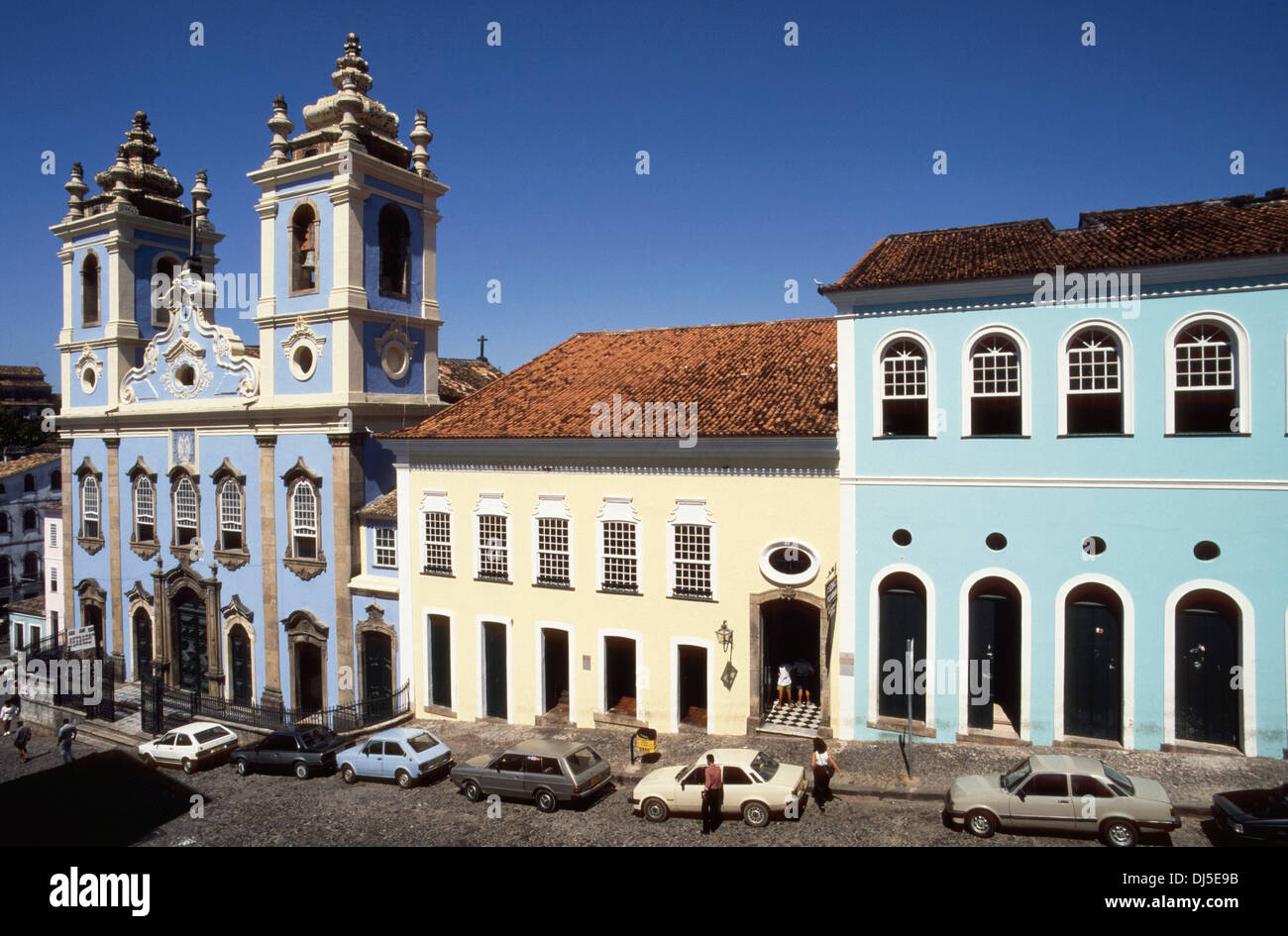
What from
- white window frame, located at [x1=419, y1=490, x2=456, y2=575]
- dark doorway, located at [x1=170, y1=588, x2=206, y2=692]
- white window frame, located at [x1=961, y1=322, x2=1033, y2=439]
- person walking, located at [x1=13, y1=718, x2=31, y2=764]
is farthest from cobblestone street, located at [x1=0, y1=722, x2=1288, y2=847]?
dark doorway, located at [x1=170, y1=588, x2=206, y2=692]

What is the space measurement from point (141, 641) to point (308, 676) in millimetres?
10738

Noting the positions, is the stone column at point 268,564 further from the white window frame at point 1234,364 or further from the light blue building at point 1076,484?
the white window frame at point 1234,364

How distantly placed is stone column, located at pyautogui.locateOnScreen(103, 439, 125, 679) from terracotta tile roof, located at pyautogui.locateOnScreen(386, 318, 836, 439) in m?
17.8

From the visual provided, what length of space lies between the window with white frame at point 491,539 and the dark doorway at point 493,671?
1497 millimetres

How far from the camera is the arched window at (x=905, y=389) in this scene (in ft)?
61.5

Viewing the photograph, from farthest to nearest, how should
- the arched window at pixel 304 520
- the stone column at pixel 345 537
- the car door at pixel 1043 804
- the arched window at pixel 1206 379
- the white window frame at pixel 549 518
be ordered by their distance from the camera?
the arched window at pixel 304 520 < the stone column at pixel 345 537 < the white window frame at pixel 549 518 < the arched window at pixel 1206 379 < the car door at pixel 1043 804

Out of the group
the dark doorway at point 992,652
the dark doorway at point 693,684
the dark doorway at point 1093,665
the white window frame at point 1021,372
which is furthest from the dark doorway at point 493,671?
the dark doorway at point 1093,665

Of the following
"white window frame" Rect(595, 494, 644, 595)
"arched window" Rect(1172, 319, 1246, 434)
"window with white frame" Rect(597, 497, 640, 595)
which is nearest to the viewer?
"arched window" Rect(1172, 319, 1246, 434)

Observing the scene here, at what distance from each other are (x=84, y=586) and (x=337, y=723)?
57.6 ft

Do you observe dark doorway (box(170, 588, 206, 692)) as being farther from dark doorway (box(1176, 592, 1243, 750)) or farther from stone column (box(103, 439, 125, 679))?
dark doorway (box(1176, 592, 1243, 750))

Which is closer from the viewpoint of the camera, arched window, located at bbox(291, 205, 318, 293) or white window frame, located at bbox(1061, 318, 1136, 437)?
white window frame, located at bbox(1061, 318, 1136, 437)

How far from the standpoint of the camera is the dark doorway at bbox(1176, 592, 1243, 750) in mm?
16594
